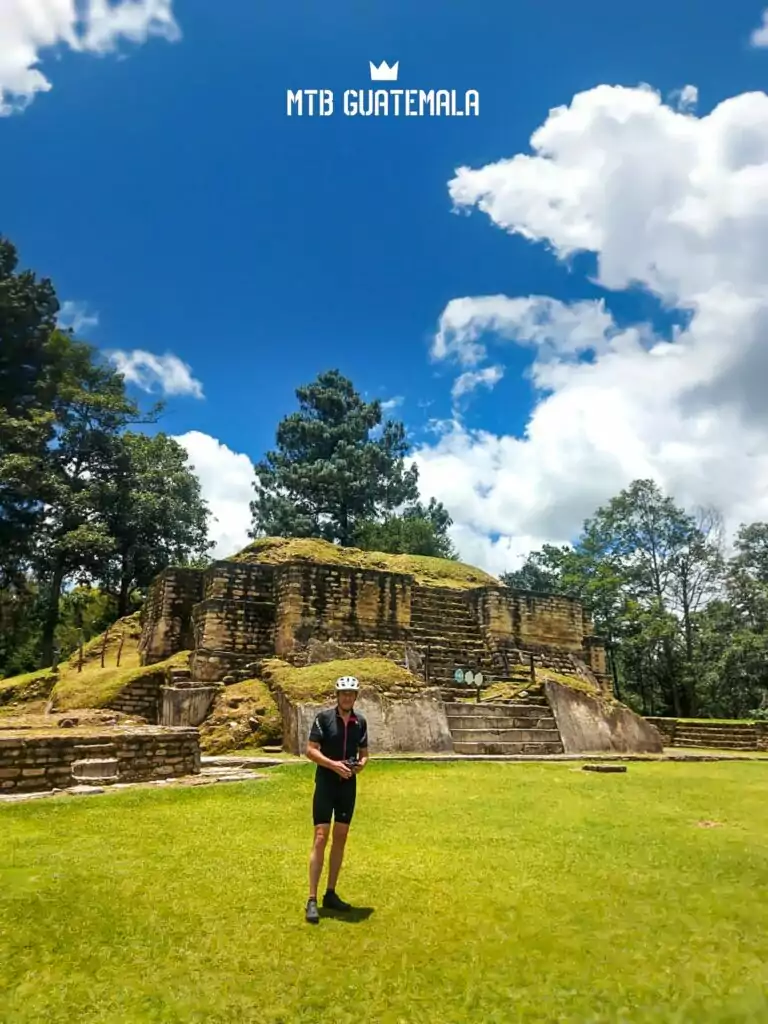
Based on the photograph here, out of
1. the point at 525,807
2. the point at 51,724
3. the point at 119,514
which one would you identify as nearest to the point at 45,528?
the point at 119,514

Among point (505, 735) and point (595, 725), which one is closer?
point (505, 735)

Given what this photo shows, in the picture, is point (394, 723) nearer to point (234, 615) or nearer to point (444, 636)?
point (234, 615)

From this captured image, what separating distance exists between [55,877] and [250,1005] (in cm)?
203

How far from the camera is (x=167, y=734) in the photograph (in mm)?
7988

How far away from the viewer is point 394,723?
1030 centimetres

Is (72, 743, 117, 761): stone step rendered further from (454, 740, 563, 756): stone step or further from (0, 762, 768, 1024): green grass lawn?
(454, 740, 563, 756): stone step

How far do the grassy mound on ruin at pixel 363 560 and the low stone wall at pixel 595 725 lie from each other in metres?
5.81

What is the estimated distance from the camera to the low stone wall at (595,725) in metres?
11.9

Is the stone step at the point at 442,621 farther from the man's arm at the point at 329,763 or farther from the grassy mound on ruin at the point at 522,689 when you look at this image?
the man's arm at the point at 329,763

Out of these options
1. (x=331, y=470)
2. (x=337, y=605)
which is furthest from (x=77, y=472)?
(x=337, y=605)

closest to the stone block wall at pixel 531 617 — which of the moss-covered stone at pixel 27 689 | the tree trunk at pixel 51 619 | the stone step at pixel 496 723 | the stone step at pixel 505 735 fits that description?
the stone step at pixel 496 723

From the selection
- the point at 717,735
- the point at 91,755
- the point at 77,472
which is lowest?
the point at 717,735

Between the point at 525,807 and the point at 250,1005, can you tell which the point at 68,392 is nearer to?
the point at 525,807

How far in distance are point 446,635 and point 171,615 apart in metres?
6.43
